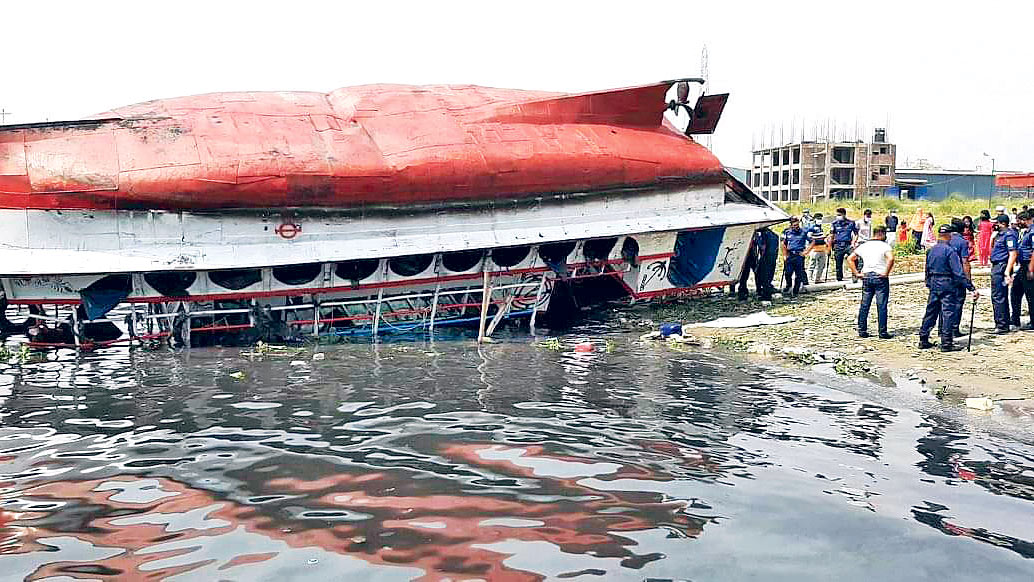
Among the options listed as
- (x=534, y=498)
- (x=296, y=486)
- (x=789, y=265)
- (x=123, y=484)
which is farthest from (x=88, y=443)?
(x=789, y=265)

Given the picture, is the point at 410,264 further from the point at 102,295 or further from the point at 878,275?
the point at 878,275

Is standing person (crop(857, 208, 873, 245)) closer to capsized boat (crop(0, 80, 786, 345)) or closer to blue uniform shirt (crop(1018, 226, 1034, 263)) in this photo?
capsized boat (crop(0, 80, 786, 345))

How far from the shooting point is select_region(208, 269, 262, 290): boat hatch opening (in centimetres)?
1332

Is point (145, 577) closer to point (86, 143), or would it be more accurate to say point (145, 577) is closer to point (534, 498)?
point (534, 498)

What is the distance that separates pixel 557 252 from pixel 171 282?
606 cm

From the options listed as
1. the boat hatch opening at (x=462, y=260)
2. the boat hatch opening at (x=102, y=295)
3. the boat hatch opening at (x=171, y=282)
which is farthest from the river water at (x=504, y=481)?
the boat hatch opening at (x=462, y=260)

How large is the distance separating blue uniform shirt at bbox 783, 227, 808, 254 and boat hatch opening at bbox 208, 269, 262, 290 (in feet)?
29.3

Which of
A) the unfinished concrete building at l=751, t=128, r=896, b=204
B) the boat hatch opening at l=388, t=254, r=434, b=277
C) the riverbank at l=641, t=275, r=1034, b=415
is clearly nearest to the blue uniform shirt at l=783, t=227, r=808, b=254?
the riverbank at l=641, t=275, r=1034, b=415

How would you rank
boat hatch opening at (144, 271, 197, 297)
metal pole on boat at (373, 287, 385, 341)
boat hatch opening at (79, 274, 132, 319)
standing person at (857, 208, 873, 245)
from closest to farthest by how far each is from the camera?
boat hatch opening at (79, 274, 132, 319), boat hatch opening at (144, 271, 197, 297), metal pole on boat at (373, 287, 385, 341), standing person at (857, 208, 873, 245)

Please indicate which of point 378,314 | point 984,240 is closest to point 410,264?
point 378,314

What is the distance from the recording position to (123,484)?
6594mm

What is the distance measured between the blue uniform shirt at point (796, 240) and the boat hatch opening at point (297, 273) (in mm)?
8051

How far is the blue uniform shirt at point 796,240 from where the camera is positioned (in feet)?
51.4

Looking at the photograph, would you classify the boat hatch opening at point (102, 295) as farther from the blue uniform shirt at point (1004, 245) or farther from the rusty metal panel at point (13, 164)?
the blue uniform shirt at point (1004, 245)
